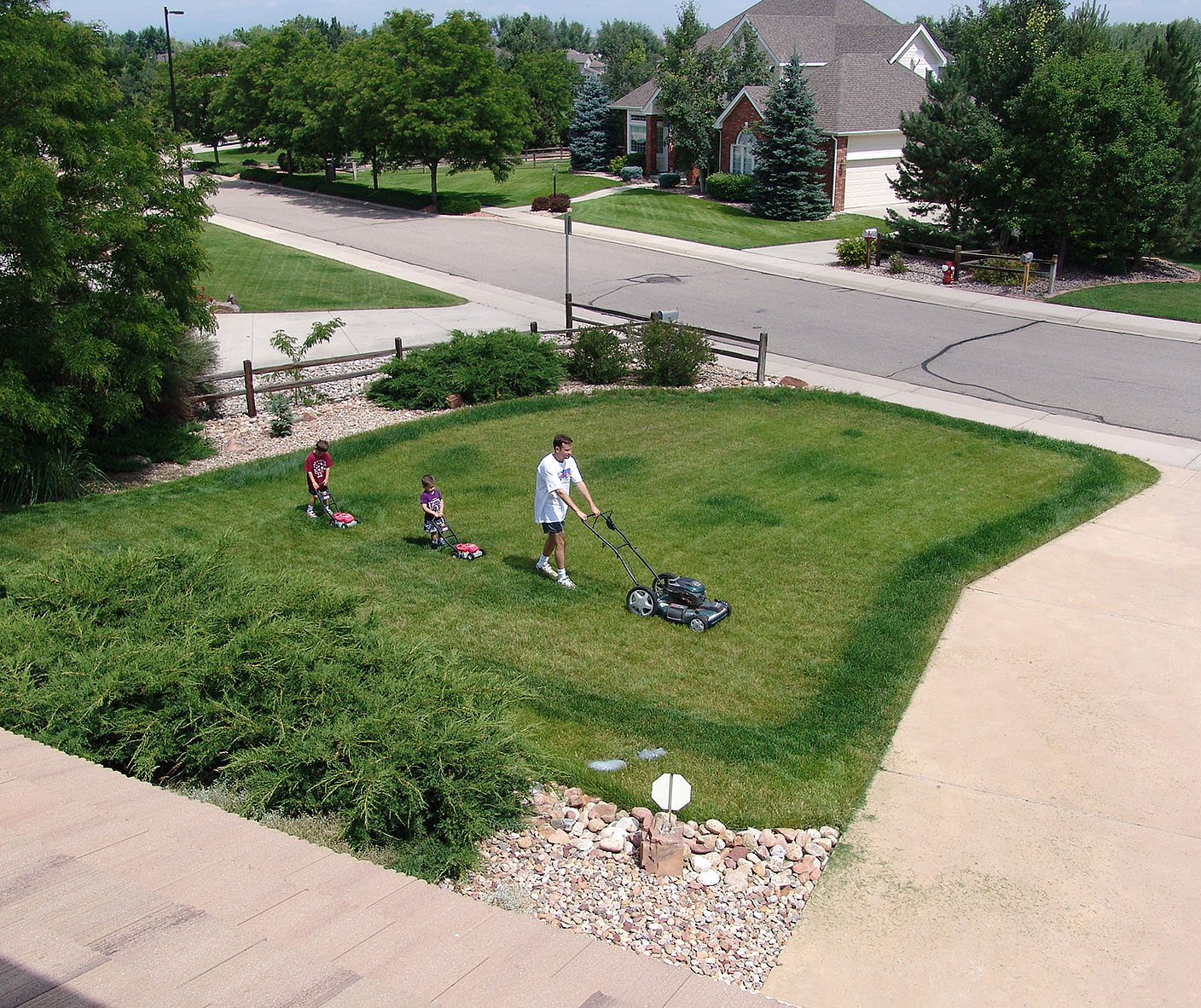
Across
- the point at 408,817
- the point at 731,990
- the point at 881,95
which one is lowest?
the point at 408,817

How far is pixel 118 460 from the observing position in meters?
14.8

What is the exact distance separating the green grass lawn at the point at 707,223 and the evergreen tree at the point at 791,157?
60 cm

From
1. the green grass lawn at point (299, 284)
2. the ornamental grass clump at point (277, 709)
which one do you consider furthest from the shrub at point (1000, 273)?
the ornamental grass clump at point (277, 709)

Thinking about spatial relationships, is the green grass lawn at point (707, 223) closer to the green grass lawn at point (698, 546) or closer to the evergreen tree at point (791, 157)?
the evergreen tree at point (791, 157)

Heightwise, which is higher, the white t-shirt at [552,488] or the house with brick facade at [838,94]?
the house with brick facade at [838,94]

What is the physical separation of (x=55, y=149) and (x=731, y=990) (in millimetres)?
13226

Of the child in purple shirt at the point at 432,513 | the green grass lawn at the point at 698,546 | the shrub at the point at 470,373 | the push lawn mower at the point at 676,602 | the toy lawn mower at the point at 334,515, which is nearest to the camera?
the green grass lawn at the point at 698,546

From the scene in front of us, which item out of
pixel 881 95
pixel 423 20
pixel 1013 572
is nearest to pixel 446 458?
pixel 1013 572

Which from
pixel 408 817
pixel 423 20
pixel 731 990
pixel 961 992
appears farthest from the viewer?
pixel 423 20

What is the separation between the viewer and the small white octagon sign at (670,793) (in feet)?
Answer: 21.0

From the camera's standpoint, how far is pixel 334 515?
484 inches

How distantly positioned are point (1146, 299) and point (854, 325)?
799 cm

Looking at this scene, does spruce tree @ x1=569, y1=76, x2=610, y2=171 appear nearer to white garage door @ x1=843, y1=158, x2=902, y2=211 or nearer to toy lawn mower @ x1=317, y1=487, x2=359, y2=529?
white garage door @ x1=843, y1=158, x2=902, y2=211

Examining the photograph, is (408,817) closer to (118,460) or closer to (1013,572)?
(1013,572)
